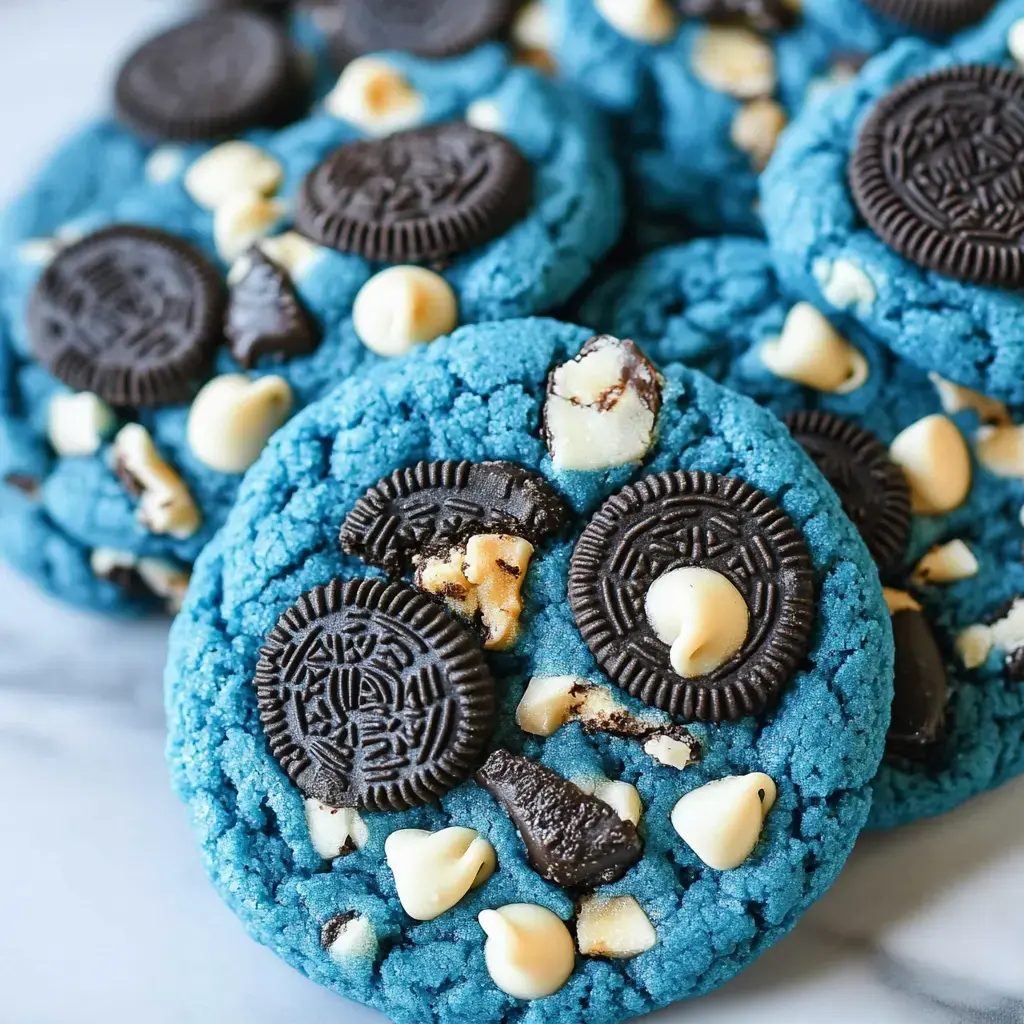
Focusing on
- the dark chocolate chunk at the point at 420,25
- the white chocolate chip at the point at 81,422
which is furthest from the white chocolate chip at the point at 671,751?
the dark chocolate chunk at the point at 420,25

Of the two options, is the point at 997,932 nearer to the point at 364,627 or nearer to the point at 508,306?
the point at 364,627

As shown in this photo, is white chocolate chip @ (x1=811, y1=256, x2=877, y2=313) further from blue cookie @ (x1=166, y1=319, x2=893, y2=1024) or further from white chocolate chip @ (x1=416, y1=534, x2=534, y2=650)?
white chocolate chip @ (x1=416, y1=534, x2=534, y2=650)

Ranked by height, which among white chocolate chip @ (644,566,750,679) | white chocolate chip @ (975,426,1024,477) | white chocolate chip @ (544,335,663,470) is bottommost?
white chocolate chip @ (975,426,1024,477)

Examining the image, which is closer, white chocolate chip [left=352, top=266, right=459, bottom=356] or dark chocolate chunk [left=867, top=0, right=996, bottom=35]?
white chocolate chip [left=352, top=266, right=459, bottom=356]

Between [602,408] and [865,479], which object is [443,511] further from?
[865,479]

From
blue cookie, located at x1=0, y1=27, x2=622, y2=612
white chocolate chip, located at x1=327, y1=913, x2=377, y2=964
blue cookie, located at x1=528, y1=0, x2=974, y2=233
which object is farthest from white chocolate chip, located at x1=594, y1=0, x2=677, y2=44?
white chocolate chip, located at x1=327, y1=913, x2=377, y2=964

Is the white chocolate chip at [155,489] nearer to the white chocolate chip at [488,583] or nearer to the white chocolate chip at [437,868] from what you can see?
the white chocolate chip at [488,583]

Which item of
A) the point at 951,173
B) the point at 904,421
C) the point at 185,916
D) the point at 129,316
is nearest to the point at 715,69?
the point at 951,173
